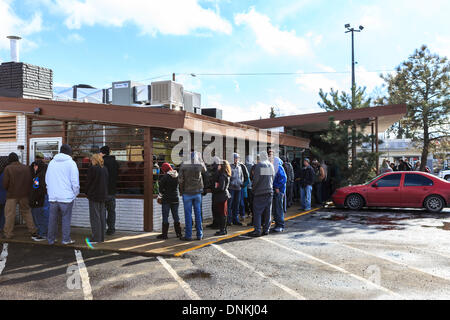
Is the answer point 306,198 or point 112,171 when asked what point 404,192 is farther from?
point 112,171

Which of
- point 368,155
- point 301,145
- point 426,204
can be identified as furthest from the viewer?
point 301,145

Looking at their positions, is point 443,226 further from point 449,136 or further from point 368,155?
point 449,136

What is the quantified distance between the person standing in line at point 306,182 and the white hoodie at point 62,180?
7.62 m

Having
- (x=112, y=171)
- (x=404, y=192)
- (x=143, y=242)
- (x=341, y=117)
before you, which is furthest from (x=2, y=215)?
(x=341, y=117)

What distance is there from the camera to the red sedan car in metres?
11.6

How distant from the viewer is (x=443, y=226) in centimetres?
933

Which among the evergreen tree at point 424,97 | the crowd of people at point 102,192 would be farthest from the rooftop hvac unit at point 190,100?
the evergreen tree at point 424,97

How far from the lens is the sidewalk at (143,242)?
682cm

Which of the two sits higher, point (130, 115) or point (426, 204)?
point (130, 115)

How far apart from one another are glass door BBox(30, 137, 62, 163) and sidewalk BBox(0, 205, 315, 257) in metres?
2.01

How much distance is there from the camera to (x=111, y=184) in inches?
331

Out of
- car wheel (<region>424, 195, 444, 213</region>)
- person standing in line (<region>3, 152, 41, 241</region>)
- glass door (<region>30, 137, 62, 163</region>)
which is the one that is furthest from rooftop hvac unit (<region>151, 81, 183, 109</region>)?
car wheel (<region>424, 195, 444, 213</region>)
